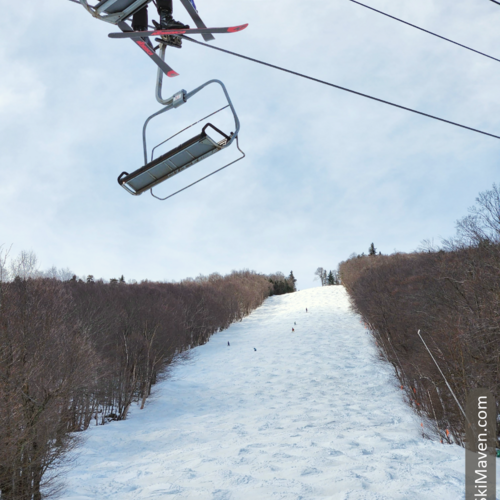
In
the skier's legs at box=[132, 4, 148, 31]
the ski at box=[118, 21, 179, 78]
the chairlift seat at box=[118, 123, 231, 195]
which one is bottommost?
the chairlift seat at box=[118, 123, 231, 195]

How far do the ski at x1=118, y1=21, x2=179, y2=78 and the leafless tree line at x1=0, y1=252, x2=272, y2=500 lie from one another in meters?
9.06

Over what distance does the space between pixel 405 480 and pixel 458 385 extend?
4.57 m

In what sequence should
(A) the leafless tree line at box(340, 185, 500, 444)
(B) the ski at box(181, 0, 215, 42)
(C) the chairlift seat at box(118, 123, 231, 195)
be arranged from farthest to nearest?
1. (A) the leafless tree line at box(340, 185, 500, 444)
2. (C) the chairlift seat at box(118, 123, 231, 195)
3. (B) the ski at box(181, 0, 215, 42)

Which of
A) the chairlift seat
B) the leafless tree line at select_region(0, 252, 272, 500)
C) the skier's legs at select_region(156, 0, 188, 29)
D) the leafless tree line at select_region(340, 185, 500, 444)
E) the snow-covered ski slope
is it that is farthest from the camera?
the leafless tree line at select_region(340, 185, 500, 444)

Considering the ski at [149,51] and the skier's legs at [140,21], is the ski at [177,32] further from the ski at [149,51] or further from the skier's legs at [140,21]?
the skier's legs at [140,21]

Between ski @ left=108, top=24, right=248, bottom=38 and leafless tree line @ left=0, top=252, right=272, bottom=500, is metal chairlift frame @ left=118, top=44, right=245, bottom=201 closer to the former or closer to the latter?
ski @ left=108, top=24, right=248, bottom=38

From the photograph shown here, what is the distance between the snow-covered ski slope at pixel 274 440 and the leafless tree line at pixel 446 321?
137cm

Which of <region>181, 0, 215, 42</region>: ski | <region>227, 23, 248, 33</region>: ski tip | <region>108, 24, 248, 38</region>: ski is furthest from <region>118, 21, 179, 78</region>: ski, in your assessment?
<region>227, 23, 248, 33</region>: ski tip

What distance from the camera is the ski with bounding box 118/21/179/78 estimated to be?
3608 mm

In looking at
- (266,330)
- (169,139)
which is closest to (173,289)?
(266,330)

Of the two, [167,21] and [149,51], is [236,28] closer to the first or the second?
[167,21]

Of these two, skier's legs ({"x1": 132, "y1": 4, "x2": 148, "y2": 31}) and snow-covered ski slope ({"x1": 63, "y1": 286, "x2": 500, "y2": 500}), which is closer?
skier's legs ({"x1": 132, "y1": 4, "x2": 148, "y2": 31})

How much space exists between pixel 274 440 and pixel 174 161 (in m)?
13.0

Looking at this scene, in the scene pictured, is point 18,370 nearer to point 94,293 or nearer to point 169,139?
point 169,139
